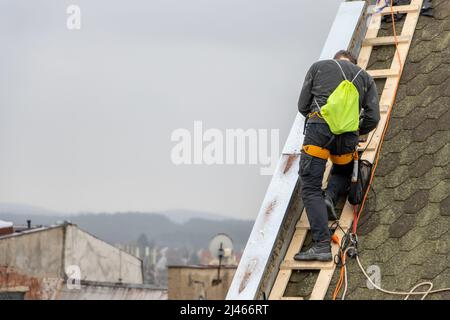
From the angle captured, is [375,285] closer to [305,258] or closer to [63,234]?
[305,258]

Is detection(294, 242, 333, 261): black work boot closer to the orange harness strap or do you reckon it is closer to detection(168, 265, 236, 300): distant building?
the orange harness strap

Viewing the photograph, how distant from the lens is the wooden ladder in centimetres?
831

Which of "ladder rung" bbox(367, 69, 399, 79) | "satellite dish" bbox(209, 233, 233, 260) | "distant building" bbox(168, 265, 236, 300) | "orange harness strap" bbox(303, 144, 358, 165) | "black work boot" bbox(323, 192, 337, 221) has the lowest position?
"distant building" bbox(168, 265, 236, 300)

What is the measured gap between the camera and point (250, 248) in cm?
855

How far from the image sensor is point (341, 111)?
8219 mm

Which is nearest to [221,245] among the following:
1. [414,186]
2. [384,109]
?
[384,109]

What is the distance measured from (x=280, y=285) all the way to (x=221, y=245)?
60.7 feet

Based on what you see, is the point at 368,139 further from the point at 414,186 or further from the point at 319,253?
the point at 319,253

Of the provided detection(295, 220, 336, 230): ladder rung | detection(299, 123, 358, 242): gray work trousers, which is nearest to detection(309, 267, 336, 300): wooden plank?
detection(299, 123, 358, 242): gray work trousers

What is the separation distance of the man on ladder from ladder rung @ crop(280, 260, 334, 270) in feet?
0.15

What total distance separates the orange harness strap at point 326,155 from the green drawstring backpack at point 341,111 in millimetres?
213

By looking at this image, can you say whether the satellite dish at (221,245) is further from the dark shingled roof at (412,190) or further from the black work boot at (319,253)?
the black work boot at (319,253)

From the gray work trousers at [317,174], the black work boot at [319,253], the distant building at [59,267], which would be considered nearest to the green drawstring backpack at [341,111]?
the gray work trousers at [317,174]

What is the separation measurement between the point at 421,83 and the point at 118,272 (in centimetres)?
2033
